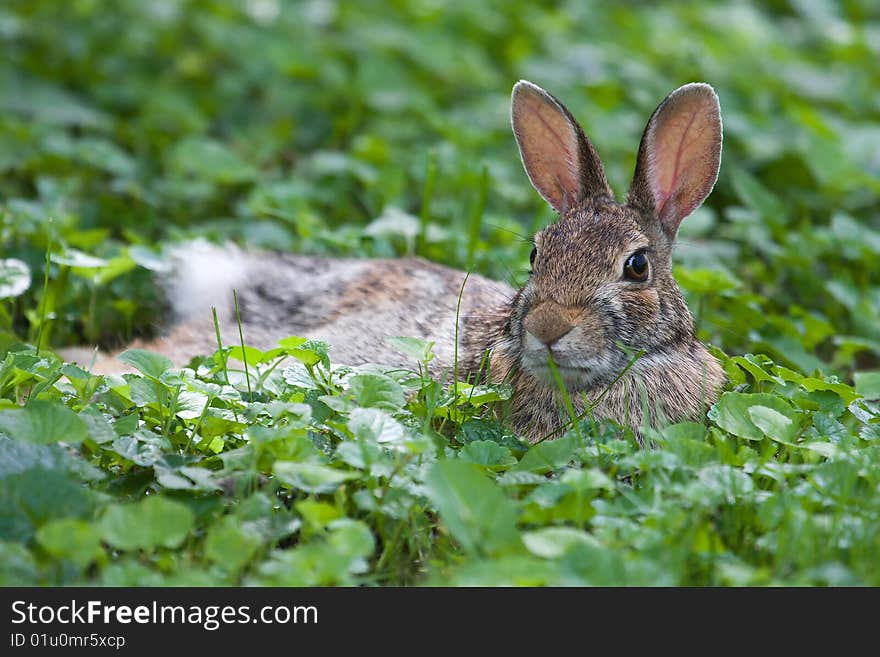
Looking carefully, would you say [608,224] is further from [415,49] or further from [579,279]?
[415,49]

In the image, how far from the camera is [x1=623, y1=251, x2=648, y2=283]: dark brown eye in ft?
14.5

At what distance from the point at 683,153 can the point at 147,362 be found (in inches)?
88.5

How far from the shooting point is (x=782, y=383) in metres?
4.38

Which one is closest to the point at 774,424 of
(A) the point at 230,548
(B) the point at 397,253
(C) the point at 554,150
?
(C) the point at 554,150

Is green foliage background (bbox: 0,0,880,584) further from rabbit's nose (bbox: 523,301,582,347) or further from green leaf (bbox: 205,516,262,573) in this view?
rabbit's nose (bbox: 523,301,582,347)

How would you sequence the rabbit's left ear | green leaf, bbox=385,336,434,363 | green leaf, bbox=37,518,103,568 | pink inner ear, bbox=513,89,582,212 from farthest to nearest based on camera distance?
pink inner ear, bbox=513,89,582,212
the rabbit's left ear
green leaf, bbox=385,336,434,363
green leaf, bbox=37,518,103,568

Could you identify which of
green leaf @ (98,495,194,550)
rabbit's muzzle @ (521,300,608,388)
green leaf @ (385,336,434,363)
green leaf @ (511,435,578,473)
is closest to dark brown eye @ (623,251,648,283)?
rabbit's muzzle @ (521,300,608,388)

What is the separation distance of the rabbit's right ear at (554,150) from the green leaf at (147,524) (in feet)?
7.55

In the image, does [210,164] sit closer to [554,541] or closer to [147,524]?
[147,524]

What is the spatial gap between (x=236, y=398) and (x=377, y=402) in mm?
480

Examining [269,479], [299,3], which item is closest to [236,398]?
[269,479]

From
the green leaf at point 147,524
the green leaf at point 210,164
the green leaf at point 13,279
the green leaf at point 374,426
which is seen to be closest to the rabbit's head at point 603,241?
the green leaf at point 374,426

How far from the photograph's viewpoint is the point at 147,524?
10.5 ft

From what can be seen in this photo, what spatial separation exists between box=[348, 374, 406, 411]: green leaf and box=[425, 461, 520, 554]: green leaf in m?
0.60
